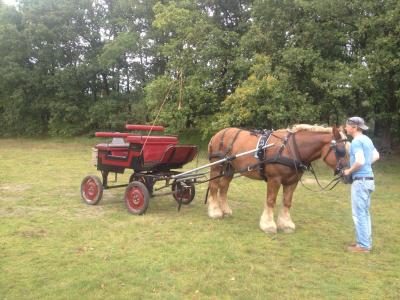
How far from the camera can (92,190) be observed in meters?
9.83

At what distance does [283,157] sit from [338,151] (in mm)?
1060

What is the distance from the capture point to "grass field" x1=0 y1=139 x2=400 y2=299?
5.20 metres

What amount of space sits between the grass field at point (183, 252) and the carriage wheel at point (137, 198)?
18 cm

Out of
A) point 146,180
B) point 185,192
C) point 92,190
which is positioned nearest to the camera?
point 146,180

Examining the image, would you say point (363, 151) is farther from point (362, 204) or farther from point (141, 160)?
point (141, 160)

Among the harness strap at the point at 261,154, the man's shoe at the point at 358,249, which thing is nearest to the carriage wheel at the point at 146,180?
the harness strap at the point at 261,154

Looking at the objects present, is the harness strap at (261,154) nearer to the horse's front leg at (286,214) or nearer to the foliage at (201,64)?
the horse's front leg at (286,214)

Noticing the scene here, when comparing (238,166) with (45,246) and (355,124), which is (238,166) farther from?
(45,246)

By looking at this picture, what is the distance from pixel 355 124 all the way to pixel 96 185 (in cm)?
589

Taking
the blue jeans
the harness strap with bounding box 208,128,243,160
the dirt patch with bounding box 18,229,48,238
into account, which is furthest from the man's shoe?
the dirt patch with bounding box 18,229,48,238

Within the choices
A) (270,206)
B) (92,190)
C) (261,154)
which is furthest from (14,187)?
(270,206)

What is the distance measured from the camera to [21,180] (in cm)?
1330

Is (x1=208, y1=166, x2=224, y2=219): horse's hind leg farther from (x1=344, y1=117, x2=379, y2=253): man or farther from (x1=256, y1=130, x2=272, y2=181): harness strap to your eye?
(x1=344, y1=117, x2=379, y2=253): man

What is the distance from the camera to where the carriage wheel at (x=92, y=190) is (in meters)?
9.58
